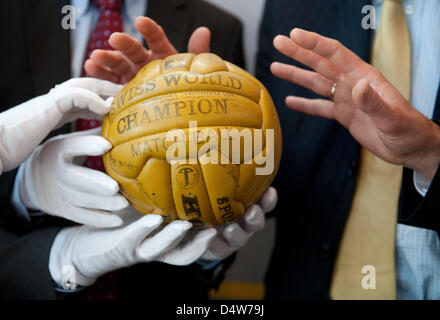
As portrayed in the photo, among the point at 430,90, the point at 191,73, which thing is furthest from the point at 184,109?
the point at 430,90

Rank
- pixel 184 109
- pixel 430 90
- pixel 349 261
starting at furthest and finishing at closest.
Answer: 1. pixel 349 261
2. pixel 430 90
3. pixel 184 109

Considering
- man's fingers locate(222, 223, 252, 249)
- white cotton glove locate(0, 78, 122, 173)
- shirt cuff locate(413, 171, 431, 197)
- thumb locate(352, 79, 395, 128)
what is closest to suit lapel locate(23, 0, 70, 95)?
white cotton glove locate(0, 78, 122, 173)

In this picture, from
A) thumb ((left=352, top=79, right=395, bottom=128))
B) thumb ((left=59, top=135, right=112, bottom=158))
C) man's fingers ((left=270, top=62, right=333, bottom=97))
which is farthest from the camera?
man's fingers ((left=270, top=62, right=333, bottom=97))

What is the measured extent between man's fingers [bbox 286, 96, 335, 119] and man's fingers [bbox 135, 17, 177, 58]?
445 millimetres

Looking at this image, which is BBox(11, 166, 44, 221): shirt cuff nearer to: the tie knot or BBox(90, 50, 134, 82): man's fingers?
BBox(90, 50, 134, 82): man's fingers

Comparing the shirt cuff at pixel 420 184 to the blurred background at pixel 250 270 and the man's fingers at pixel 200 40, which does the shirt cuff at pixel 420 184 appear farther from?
the blurred background at pixel 250 270

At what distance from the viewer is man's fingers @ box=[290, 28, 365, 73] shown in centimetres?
86

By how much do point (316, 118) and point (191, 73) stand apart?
2.03ft

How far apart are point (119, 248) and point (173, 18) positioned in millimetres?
901

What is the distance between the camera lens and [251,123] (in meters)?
0.83

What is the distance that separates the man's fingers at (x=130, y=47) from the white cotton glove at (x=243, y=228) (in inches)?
23.1

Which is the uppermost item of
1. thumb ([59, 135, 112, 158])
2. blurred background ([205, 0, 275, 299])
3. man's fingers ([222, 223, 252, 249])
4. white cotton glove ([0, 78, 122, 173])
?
white cotton glove ([0, 78, 122, 173])

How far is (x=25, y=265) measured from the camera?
1.01 meters

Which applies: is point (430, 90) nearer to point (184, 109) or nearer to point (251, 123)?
point (251, 123)
